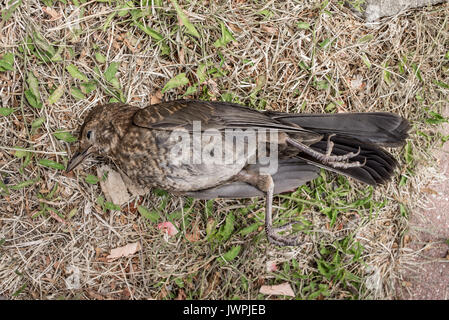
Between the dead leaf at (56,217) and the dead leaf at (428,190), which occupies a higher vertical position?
the dead leaf at (428,190)

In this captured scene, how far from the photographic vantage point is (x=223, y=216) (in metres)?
3.52

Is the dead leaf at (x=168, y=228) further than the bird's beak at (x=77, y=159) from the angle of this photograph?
Yes

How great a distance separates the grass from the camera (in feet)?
11.0

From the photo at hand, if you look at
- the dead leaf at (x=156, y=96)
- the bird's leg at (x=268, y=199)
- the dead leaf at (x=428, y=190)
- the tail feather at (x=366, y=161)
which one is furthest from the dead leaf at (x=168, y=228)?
the dead leaf at (x=428, y=190)

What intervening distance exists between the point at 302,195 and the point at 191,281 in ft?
3.92

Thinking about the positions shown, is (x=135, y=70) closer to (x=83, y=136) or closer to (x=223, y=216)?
(x=83, y=136)

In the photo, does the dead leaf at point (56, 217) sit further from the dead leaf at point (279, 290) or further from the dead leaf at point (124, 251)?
the dead leaf at point (279, 290)

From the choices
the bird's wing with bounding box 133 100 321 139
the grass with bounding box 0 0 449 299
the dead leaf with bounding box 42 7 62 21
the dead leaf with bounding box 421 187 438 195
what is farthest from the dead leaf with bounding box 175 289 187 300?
the dead leaf with bounding box 42 7 62 21

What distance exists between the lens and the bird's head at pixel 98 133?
307cm

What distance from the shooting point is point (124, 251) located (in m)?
3.45

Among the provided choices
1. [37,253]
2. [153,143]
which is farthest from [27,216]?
[153,143]

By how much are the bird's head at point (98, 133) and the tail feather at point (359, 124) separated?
118cm

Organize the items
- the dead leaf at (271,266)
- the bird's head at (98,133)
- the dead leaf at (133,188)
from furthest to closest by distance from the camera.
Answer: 1. the dead leaf at (271,266)
2. the dead leaf at (133,188)
3. the bird's head at (98,133)

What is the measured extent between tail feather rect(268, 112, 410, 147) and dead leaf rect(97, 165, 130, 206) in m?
1.36
